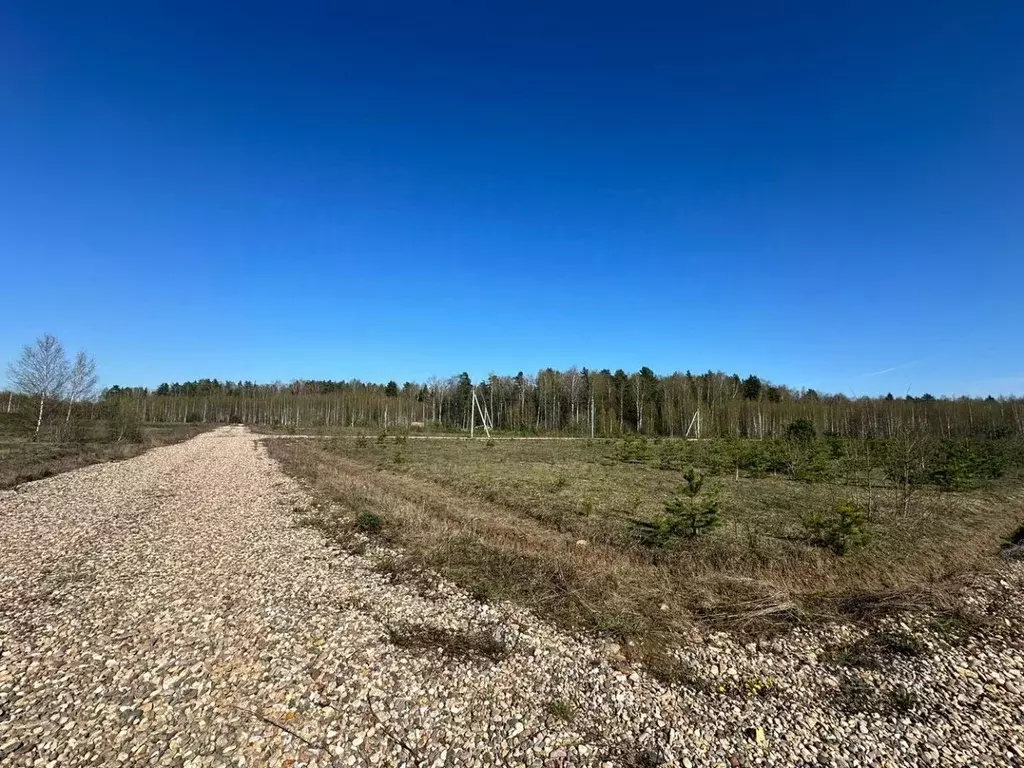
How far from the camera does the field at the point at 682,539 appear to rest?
34.9ft

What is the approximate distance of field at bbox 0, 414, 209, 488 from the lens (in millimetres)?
29833

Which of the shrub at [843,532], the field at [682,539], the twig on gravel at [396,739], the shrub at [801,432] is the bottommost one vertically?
the twig on gravel at [396,739]

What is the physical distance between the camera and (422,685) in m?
7.38

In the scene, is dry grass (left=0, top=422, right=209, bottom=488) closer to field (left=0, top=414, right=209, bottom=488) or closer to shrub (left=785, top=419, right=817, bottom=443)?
field (left=0, top=414, right=209, bottom=488)

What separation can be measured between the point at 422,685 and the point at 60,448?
175 feet

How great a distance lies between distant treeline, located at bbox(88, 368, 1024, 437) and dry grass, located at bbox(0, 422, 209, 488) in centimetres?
733

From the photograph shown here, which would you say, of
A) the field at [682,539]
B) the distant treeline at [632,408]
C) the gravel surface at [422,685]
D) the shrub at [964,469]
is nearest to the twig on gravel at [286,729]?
the gravel surface at [422,685]

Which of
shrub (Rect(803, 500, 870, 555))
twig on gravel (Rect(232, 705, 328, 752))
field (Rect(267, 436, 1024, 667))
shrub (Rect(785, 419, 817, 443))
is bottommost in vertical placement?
twig on gravel (Rect(232, 705, 328, 752))

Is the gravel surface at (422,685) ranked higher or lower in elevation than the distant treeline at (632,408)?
lower

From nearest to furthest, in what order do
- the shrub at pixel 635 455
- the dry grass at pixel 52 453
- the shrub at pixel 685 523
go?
the shrub at pixel 685 523, the dry grass at pixel 52 453, the shrub at pixel 635 455

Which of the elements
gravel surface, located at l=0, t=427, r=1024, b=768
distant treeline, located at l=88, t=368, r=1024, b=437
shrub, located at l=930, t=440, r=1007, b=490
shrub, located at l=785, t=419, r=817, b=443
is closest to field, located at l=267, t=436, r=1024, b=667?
shrub, located at l=930, t=440, r=1007, b=490

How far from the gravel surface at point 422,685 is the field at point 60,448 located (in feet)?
81.6

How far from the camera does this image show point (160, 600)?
10250mm

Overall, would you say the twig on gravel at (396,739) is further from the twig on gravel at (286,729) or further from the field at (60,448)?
the field at (60,448)
